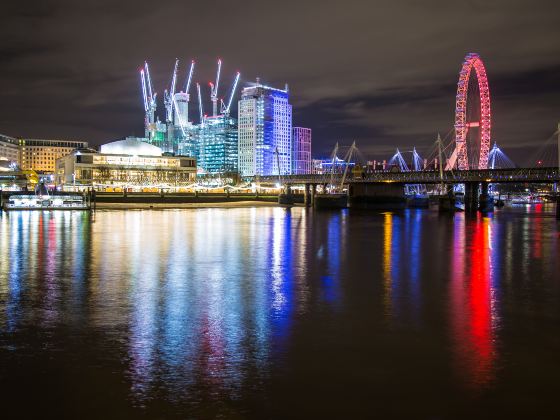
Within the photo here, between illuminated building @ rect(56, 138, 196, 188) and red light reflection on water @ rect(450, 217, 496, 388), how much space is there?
155715mm

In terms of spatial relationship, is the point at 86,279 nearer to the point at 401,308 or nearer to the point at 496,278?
the point at 401,308

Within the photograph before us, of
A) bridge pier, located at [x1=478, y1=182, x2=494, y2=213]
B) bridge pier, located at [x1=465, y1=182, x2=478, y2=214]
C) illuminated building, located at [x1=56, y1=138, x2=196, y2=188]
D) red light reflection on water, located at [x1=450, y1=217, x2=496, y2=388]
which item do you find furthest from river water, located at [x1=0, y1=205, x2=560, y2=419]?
illuminated building, located at [x1=56, y1=138, x2=196, y2=188]

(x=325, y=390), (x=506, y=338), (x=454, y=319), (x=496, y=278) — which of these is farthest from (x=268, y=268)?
(x=325, y=390)

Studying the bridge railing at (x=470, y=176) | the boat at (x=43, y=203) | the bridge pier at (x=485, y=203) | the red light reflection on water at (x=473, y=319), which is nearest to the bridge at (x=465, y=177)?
the bridge railing at (x=470, y=176)

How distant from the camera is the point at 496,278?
23.0 metres


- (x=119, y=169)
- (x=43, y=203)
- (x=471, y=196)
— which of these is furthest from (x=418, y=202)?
(x=119, y=169)

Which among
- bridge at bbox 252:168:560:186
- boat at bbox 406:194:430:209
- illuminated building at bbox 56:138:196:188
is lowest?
boat at bbox 406:194:430:209

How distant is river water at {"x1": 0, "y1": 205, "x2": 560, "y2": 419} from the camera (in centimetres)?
959

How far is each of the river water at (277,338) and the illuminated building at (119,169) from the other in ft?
508

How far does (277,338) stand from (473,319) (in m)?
5.66

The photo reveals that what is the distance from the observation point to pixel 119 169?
607 ft

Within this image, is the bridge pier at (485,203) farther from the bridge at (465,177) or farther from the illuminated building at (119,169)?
the illuminated building at (119,169)

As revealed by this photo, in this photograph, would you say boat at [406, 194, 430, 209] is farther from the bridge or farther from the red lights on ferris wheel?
the red lights on ferris wheel

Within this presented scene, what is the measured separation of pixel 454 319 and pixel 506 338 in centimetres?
195
